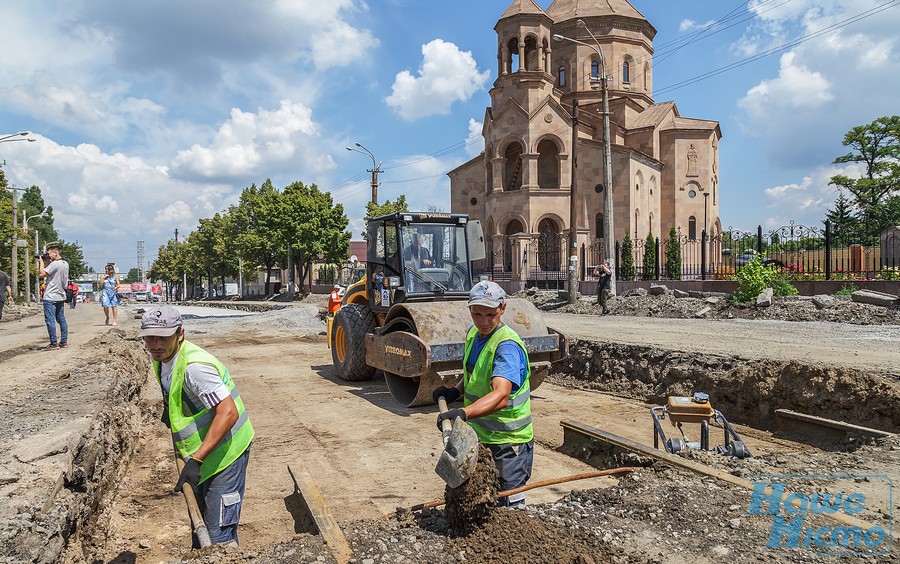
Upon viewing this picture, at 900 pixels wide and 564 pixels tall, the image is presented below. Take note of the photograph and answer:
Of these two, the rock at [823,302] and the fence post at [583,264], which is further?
the fence post at [583,264]

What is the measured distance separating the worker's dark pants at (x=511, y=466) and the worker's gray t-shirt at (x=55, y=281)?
35.1 ft

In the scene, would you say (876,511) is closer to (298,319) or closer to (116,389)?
(116,389)

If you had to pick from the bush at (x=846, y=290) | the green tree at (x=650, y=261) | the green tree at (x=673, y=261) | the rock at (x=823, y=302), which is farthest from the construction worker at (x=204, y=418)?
the green tree at (x=650, y=261)

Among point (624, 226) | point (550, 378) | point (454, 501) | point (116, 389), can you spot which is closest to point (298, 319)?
point (550, 378)

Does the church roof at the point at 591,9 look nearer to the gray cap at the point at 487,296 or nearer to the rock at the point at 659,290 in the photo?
the rock at the point at 659,290

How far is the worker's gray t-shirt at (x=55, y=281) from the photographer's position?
1125cm

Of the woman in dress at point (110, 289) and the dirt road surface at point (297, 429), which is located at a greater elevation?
the woman in dress at point (110, 289)

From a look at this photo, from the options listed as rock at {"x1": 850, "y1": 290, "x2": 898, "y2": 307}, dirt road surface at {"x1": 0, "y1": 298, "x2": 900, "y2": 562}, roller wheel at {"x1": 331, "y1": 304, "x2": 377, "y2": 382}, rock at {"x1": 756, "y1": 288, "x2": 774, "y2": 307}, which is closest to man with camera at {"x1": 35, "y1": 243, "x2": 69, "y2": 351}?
dirt road surface at {"x1": 0, "y1": 298, "x2": 900, "y2": 562}

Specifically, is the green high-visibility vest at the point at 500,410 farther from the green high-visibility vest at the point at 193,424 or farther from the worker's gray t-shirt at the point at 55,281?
the worker's gray t-shirt at the point at 55,281

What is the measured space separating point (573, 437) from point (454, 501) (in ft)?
11.0

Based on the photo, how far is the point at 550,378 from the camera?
1118 cm

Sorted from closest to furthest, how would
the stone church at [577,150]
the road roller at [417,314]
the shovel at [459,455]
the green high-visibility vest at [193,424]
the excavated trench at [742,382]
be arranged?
the shovel at [459,455], the green high-visibility vest at [193,424], the excavated trench at [742,382], the road roller at [417,314], the stone church at [577,150]

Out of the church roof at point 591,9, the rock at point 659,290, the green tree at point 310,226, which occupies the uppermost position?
the church roof at point 591,9

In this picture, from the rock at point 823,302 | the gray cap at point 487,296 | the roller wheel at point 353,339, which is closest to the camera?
the gray cap at point 487,296
